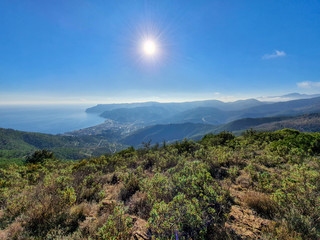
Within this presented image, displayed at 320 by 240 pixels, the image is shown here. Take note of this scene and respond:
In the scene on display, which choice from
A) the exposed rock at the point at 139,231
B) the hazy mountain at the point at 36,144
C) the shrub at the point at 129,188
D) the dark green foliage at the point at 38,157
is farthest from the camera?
the hazy mountain at the point at 36,144

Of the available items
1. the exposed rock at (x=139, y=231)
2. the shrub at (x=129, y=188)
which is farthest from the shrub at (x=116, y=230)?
the shrub at (x=129, y=188)

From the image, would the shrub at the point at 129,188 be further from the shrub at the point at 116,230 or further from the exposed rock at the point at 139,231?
the shrub at the point at 116,230

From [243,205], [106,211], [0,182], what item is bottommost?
[0,182]

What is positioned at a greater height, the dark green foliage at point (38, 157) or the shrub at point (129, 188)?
the shrub at point (129, 188)

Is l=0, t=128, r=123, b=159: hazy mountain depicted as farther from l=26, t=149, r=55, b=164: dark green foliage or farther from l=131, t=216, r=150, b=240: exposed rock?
l=131, t=216, r=150, b=240: exposed rock

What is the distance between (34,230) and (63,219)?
1.87 feet

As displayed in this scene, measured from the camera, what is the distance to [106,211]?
3770mm

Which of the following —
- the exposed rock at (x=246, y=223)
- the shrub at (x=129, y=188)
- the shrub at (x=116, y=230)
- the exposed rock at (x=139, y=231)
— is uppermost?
the shrub at (x=116, y=230)

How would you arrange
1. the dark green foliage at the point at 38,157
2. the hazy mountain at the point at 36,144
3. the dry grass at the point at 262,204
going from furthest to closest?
1. the hazy mountain at the point at 36,144
2. the dark green foliage at the point at 38,157
3. the dry grass at the point at 262,204

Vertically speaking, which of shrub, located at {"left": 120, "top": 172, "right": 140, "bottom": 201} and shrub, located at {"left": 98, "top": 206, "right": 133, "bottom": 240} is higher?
shrub, located at {"left": 98, "top": 206, "right": 133, "bottom": 240}

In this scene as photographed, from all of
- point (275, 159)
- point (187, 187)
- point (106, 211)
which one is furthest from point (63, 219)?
point (275, 159)

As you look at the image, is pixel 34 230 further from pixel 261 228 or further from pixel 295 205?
pixel 295 205

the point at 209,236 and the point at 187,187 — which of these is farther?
the point at 187,187

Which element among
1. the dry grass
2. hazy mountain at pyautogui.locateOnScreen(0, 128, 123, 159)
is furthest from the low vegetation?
hazy mountain at pyautogui.locateOnScreen(0, 128, 123, 159)
